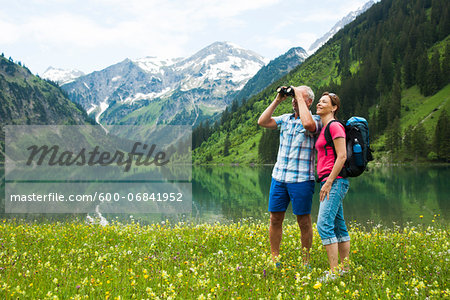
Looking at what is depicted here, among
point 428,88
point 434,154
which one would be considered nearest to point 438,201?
point 434,154

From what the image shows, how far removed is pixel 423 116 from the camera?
114 metres

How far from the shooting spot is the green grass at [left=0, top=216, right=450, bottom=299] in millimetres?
4777

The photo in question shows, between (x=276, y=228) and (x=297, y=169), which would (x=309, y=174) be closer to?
(x=297, y=169)

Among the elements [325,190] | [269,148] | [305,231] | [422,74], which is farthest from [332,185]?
[422,74]

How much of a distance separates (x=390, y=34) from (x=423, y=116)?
78321 mm

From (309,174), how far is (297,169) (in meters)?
0.27

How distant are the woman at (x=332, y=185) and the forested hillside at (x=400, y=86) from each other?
105 meters

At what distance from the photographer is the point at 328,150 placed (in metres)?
6.34

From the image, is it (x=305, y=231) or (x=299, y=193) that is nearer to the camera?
(x=299, y=193)

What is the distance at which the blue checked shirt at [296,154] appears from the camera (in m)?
6.73

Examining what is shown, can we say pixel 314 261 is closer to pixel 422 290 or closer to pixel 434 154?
pixel 422 290

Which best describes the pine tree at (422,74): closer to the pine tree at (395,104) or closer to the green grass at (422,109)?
the green grass at (422,109)

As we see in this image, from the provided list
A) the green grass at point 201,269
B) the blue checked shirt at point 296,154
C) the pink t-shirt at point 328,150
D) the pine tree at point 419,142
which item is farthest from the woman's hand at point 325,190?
the pine tree at point 419,142

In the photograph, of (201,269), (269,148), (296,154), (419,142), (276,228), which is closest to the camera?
(201,269)
